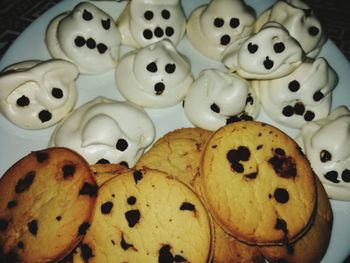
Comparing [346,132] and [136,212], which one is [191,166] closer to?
[136,212]

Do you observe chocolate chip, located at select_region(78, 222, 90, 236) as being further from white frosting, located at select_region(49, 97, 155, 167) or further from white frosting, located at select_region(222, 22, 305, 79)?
white frosting, located at select_region(222, 22, 305, 79)

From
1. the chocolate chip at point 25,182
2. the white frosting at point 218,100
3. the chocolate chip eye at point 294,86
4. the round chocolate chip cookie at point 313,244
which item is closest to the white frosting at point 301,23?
the chocolate chip eye at point 294,86

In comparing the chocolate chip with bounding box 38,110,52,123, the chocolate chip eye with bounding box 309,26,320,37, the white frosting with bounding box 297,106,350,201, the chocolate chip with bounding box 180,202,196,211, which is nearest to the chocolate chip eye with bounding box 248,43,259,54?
the chocolate chip eye with bounding box 309,26,320,37

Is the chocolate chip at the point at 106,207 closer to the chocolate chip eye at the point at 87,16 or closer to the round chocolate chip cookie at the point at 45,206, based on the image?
the round chocolate chip cookie at the point at 45,206

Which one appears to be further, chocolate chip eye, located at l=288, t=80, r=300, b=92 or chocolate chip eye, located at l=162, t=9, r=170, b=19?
chocolate chip eye, located at l=162, t=9, r=170, b=19

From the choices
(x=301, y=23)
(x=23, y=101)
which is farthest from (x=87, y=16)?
(x=301, y=23)

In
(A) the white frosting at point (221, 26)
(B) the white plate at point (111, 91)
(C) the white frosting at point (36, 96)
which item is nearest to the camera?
(B) the white plate at point (111, 91)

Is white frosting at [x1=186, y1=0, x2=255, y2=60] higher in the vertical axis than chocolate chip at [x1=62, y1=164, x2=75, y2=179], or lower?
higher
